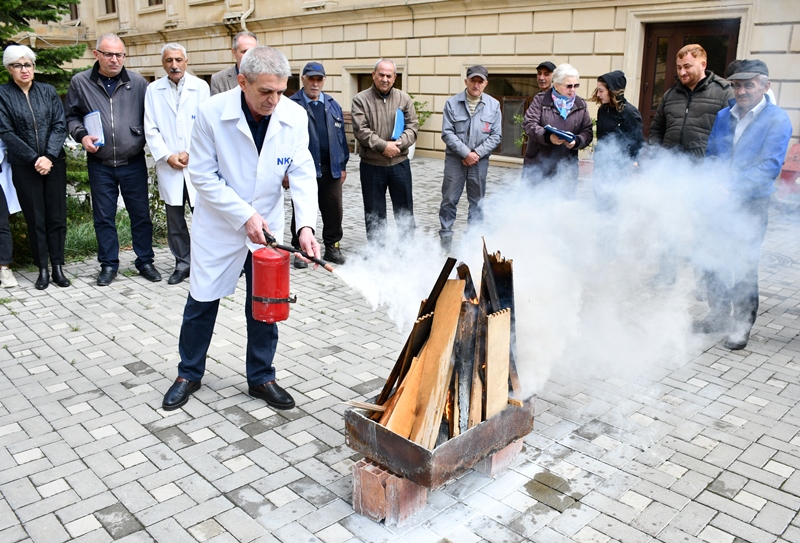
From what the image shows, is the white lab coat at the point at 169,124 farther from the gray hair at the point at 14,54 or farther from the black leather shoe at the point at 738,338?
the black leather shoe at the point at 738,338

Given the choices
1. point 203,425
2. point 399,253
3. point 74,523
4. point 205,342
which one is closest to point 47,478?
point 74,523

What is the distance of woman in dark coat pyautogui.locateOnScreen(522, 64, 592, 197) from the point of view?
700cm

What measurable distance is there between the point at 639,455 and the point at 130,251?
20.6 feet

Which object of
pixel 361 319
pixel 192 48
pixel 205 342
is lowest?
pixel 361 319

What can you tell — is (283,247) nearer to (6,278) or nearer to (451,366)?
(451,366)

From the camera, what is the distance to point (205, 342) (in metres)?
4.21

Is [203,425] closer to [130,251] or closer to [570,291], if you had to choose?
[570,291]

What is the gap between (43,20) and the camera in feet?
27.2

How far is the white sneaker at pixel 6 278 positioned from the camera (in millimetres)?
6531

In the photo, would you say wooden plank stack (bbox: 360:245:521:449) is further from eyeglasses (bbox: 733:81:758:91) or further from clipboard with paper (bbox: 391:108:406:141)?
clipboard with paper (bbox: 391:108:406:141)

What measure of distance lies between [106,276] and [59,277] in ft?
1.41

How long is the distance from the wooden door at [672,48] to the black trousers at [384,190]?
21.9 ft

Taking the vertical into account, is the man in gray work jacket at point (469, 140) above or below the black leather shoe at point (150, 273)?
above

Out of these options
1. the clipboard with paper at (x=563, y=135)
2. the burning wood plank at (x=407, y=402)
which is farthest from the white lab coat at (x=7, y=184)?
the clipboard with paper at (x=563, y=135)
